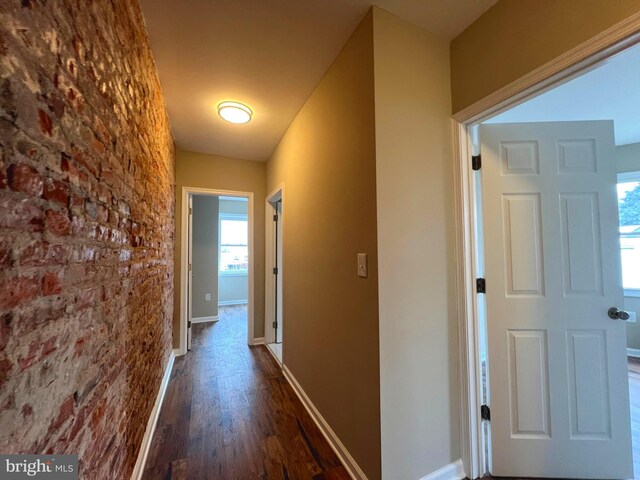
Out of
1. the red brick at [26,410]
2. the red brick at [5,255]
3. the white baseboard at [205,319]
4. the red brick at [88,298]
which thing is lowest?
the white baseboard at [205,319]

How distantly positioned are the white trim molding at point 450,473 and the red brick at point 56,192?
2.00 metres

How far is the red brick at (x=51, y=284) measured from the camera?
65cm

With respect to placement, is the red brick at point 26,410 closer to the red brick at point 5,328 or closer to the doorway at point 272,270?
the red brick at point 5,328

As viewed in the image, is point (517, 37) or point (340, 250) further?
point (340, 250)

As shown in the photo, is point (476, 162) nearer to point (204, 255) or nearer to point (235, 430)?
point (235, 430)

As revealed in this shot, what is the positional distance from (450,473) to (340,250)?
1.39 m

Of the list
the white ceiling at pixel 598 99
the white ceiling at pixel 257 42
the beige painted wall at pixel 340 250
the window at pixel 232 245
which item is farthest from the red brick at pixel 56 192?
the window at pixel 232 245

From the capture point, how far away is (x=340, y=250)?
167cm

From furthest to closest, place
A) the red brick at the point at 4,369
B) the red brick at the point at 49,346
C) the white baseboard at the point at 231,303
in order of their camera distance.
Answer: the white baseboard at the point at 231,303
the red brick at the point at 49,346
the red brick at the point at 4,369

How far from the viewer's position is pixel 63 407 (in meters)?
0.72

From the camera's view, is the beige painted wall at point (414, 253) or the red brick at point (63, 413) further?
the beige painted wall at point (414, 253)

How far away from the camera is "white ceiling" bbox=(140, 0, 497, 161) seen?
1.39 metres

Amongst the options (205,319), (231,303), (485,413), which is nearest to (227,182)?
(205,319)

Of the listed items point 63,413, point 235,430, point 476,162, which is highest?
point 476,162
